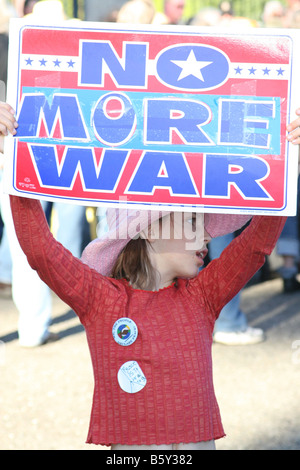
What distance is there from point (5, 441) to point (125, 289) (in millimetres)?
1481

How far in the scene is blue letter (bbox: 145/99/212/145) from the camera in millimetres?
1749

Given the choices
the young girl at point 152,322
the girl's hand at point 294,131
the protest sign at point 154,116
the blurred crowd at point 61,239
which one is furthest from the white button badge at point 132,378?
the blurred crowd at point 61,239

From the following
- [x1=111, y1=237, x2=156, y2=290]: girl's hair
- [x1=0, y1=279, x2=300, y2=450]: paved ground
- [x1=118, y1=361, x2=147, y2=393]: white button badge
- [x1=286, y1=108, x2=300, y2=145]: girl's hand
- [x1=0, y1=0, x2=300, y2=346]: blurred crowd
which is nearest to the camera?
[x1=286, y1=108, x2=300, y2=145]: girl's hand

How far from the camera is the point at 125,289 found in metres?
1.90

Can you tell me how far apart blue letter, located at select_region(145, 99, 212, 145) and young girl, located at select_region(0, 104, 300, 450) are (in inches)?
8.7

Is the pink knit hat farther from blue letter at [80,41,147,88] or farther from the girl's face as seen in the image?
blue letter at [80,41,147,88]

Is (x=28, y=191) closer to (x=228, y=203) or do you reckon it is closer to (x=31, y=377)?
(x=228, y=203)

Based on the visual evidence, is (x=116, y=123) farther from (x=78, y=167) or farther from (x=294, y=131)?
(x=294, y=131)

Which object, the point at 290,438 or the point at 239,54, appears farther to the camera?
the point at 290,438

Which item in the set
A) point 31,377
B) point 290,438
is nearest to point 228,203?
point 290,438

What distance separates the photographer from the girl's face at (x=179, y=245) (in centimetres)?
189

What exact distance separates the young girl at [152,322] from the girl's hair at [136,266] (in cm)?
5

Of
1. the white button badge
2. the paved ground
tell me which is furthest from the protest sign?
the paved ground
